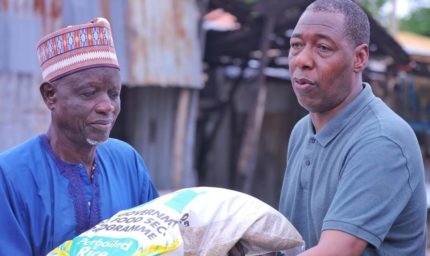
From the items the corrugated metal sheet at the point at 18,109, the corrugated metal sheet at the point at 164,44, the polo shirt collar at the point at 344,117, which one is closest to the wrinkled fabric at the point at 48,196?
the polo shirt collar at the point at 344,117

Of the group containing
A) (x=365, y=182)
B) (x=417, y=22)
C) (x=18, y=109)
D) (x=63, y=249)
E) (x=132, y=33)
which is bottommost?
(x=18, y=109)

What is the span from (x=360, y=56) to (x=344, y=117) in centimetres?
22

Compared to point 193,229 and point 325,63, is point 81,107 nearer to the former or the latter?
point 193,229

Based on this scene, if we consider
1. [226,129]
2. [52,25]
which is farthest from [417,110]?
[52,25]

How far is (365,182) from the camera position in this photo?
2.36m

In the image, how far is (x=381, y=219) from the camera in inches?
93.0

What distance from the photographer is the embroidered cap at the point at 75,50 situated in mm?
2605

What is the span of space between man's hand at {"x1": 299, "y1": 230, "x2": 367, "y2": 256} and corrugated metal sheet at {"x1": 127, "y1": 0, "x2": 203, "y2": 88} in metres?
6.55

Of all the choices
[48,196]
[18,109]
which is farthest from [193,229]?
[18,109]

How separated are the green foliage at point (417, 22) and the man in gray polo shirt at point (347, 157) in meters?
28.3

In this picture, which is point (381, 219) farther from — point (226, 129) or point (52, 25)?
point (226, 129)

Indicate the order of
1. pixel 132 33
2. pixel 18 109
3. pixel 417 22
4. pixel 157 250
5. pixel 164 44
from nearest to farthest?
pixel 157 250, pixel 18 109, pixel 132 33, pixel 164 44, pixel 417 22

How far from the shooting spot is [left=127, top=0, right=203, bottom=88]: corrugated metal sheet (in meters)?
8.74

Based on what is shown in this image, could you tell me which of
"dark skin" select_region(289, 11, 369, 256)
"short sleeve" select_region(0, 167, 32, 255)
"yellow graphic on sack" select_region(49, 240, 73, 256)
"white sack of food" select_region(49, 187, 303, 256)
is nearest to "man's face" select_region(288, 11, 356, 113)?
"dark skin" select_region(289, 11, 369, 256)
